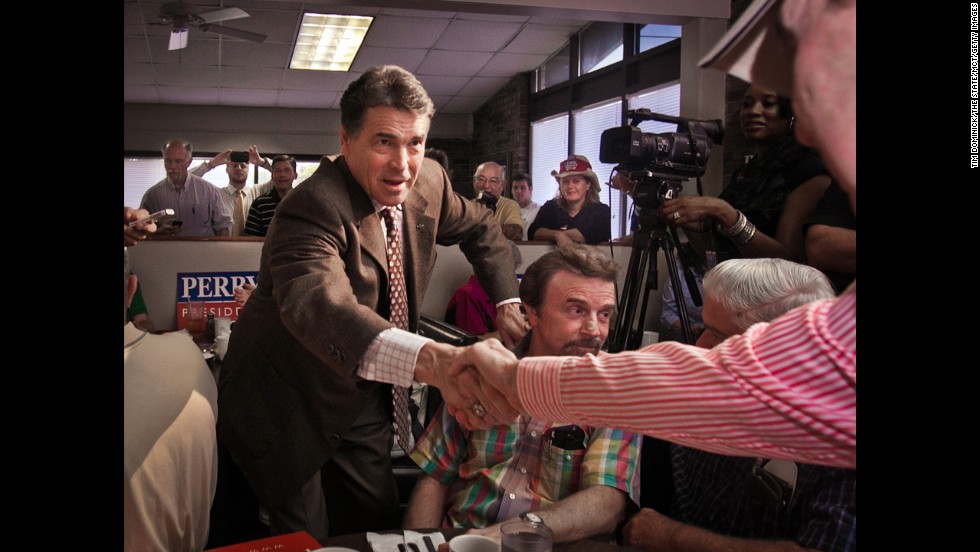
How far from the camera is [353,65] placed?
656cm

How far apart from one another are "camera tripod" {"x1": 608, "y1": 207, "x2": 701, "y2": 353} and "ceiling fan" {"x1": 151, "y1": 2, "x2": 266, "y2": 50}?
396cm

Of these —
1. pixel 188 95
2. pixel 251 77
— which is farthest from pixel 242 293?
pixel 188 95

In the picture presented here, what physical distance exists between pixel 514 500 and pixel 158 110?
9.32 metres

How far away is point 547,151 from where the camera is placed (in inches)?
257

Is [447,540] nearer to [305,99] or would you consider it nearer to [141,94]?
[305,99]

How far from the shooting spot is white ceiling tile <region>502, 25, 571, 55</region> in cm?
583

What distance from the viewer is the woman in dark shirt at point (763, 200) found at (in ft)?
2.67

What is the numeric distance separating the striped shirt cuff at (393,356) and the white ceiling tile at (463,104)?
632cm

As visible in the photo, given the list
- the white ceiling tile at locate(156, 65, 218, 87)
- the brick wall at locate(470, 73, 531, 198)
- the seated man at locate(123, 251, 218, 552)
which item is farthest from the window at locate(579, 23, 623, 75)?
the seated man at locate(123, 251, 218, 552)

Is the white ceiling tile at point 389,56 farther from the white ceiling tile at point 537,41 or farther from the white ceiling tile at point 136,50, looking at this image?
the white ceiling tile at point 136,50

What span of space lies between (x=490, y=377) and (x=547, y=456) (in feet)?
1.83

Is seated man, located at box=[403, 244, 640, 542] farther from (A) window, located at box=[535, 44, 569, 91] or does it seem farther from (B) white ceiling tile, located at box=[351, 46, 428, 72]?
(B) white ceiling tile, located at box=[351, 46, 428, 72]

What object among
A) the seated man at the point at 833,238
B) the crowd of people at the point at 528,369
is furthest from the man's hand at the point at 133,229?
Answer: the seated man at the point at 833,238
